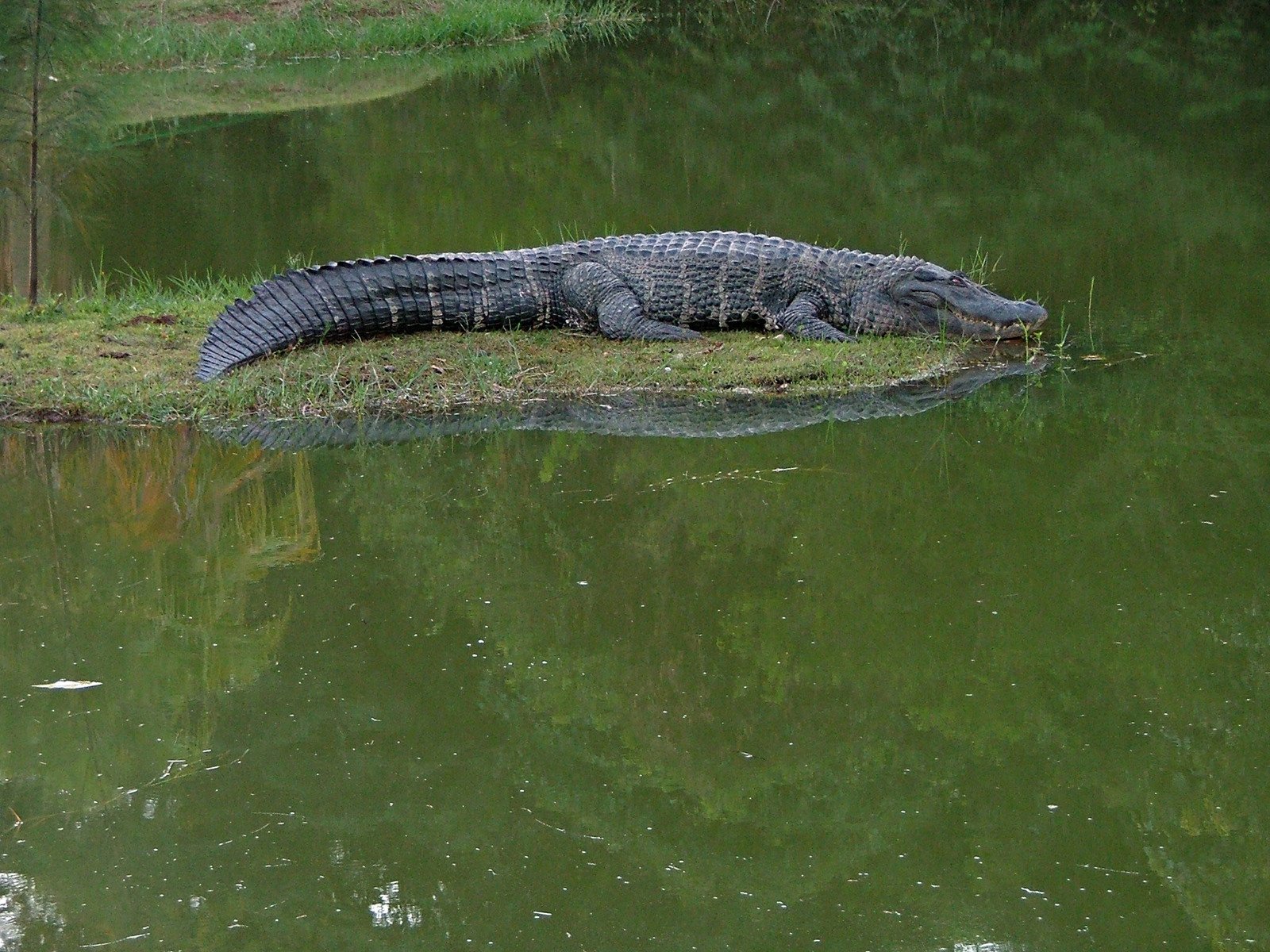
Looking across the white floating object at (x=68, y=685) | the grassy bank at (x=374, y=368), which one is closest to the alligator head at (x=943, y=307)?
the grassy bank at (x=374, y=368)

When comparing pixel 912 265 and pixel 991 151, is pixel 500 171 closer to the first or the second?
pixel 991 151

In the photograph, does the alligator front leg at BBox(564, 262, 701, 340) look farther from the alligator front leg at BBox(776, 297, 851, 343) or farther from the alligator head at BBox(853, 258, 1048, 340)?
the alligator head at BBox(853, 258, 1048, 340)

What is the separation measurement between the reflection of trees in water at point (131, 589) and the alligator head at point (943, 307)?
3402mm

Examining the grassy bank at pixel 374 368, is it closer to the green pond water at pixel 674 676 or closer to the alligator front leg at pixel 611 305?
the alligator front leg at pixel 611 305

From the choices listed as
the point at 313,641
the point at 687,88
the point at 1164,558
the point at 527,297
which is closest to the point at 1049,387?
the point at 1164,558

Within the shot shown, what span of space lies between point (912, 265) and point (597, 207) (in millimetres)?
3783

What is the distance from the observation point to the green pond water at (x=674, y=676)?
3.41 meters

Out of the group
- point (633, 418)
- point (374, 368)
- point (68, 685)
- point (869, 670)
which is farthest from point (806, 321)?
point (68, 685)

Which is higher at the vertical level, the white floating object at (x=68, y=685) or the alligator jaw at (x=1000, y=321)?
the alligator jaw at (x=1000, y=321)

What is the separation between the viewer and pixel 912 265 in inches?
319

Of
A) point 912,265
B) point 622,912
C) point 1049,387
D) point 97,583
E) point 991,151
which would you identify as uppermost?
point 991,151

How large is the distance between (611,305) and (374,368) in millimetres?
1378

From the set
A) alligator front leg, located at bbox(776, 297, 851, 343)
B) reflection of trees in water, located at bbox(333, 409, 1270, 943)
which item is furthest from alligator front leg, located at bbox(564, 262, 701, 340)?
reflection of trees in water, located at bbox(333, 409, 1270, 943)

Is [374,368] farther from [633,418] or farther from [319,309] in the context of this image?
[633,418]
